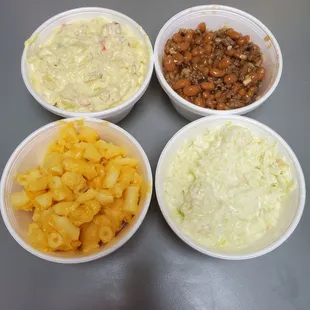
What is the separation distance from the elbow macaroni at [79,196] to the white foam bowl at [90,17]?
6.9 inches

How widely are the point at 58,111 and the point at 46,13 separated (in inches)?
34.2

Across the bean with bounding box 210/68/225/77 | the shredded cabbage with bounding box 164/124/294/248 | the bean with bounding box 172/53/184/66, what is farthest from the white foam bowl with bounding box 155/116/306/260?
the bean with bounding box 172/53/184/66

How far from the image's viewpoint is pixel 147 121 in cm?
183

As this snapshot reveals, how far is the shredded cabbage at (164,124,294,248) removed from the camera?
1.37 m

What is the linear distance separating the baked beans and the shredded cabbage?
0.65 feet

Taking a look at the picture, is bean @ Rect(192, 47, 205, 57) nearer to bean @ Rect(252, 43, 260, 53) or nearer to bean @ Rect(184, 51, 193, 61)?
bean @ Rect(184, 51, 193, 61)

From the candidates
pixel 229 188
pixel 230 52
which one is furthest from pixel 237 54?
pixel 229 188

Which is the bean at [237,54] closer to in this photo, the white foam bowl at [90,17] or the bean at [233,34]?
the bean at [233,34]

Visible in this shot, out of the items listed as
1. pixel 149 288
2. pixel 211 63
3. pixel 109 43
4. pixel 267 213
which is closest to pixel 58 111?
pixel 109 43

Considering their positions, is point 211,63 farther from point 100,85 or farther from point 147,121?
point 100,85

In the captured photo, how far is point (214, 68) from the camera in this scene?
1658 millimetres

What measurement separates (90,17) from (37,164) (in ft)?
2.52

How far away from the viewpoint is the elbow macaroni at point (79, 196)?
4.18 feet

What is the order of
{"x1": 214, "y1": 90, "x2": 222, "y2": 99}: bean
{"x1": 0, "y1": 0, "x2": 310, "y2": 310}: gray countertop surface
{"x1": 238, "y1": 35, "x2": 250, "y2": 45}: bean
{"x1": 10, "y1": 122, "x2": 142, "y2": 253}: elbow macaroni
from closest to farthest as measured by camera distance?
{"x1": 10, "y1": 122, "x2": 142, "y2": 253}: elbow macaroni < {"x1": 0, "y1": 0, "x2": 310, "y2": 310}: gray countertop surface < {"x1": 214, "y1": 90, "x2": 222, "y2": 99}: bean < {"x1": 238, "y1": 35, "x2": 250, "y2": 45}: bean
